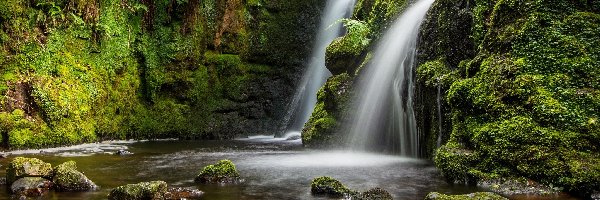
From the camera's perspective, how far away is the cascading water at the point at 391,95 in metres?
11.2

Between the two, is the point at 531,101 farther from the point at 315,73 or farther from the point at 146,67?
the point at 146,67

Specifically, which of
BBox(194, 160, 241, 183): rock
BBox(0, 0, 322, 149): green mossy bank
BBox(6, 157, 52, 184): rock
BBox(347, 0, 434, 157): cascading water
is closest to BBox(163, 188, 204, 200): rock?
BBox(194, 160, 241, 183): rock

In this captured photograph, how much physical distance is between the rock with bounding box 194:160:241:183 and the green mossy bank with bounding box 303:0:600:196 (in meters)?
3.12

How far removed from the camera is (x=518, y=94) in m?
7.91

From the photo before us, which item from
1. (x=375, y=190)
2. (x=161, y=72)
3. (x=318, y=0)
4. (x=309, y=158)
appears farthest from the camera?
(x=318, y=0)

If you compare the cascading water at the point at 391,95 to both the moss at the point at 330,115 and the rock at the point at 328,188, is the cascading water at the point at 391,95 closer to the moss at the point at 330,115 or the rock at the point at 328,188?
the moss at the point at 330,115

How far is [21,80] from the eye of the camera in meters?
13.3

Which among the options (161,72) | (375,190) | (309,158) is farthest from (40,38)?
(375,190)

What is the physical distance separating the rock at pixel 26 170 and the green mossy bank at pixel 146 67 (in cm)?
582

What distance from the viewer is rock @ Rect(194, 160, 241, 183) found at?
7863 millimetres

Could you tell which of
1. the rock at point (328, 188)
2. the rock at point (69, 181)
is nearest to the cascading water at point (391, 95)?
the rock at point (328, 188)

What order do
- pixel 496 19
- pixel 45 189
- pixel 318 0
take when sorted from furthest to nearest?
pixel 318 0
pixel 496 19
pixel 45 189

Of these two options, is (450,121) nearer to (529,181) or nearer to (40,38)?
(529,181)

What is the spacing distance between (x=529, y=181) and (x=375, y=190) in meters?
2.23
